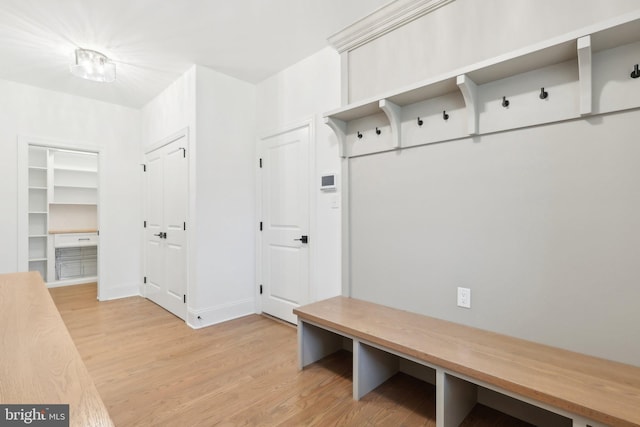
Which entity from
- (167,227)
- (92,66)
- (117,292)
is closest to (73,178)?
(117,292)

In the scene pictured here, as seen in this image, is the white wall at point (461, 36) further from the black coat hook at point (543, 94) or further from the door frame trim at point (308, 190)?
the door frame trim at point (308, 190)

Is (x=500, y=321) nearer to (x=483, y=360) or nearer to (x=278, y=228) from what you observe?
(x=483, y=360)

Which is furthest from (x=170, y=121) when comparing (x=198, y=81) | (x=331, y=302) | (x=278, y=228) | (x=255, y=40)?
(x=331, y=302)

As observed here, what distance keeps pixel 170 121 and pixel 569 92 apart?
12.1 feet

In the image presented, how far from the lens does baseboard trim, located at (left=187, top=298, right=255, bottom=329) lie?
311 centimetres

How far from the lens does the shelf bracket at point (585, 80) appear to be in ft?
4.50

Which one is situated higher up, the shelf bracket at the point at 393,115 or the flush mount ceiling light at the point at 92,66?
the flush mount ceiling light at the point at 92,66

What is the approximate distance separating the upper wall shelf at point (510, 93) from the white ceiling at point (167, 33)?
0.82m

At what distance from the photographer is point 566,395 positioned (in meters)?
1.16

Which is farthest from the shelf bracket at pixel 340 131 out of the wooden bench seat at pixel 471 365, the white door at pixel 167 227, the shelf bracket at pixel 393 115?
the white door at pixel 167 227

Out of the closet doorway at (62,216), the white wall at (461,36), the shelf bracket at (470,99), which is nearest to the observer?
the white wall at (461,36)

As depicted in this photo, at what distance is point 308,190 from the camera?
9.72 ft

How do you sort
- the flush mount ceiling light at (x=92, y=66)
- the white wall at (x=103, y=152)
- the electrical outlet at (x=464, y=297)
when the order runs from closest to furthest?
the electrical outlet at (x=464, y=297) → the flush mount ceiling light at (x=92, y=66) → the white wall at (x=103, y=152)

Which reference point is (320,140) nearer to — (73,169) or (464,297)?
(464,297)
